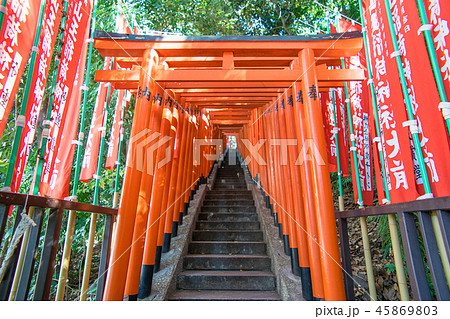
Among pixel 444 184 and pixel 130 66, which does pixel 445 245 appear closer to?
pixel 444 184

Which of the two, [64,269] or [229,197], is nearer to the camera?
[64,269]

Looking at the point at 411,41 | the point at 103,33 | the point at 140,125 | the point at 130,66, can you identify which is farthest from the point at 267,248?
the point at 103,33

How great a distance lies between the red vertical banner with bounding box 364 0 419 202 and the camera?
6.53ft

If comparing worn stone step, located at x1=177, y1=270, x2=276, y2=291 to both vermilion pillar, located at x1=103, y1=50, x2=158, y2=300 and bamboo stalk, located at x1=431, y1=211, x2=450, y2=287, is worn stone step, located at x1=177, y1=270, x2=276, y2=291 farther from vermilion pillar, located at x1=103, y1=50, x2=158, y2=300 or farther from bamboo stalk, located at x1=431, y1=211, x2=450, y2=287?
bamboo stalk, located at x1=431, y1=211, x2=450, y2=287

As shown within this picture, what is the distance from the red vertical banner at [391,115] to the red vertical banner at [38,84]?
301 cm

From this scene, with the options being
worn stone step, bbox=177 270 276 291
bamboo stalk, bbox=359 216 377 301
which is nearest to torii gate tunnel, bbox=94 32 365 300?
bamboo stalk, bbox=359 216 377 301

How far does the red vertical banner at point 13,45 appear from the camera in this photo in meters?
1.72

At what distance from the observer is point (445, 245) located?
1264 millimetres

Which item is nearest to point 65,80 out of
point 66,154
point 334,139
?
point 66,154

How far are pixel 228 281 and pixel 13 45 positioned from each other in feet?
11.5

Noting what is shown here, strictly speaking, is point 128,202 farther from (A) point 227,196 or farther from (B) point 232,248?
(A) point 227,196

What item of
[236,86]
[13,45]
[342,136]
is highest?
[236,86]

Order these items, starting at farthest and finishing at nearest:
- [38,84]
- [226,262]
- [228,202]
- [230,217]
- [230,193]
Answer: [230,193], [228,202], [230,217], [226,262], [38,84]

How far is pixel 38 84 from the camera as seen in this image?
2217mm
